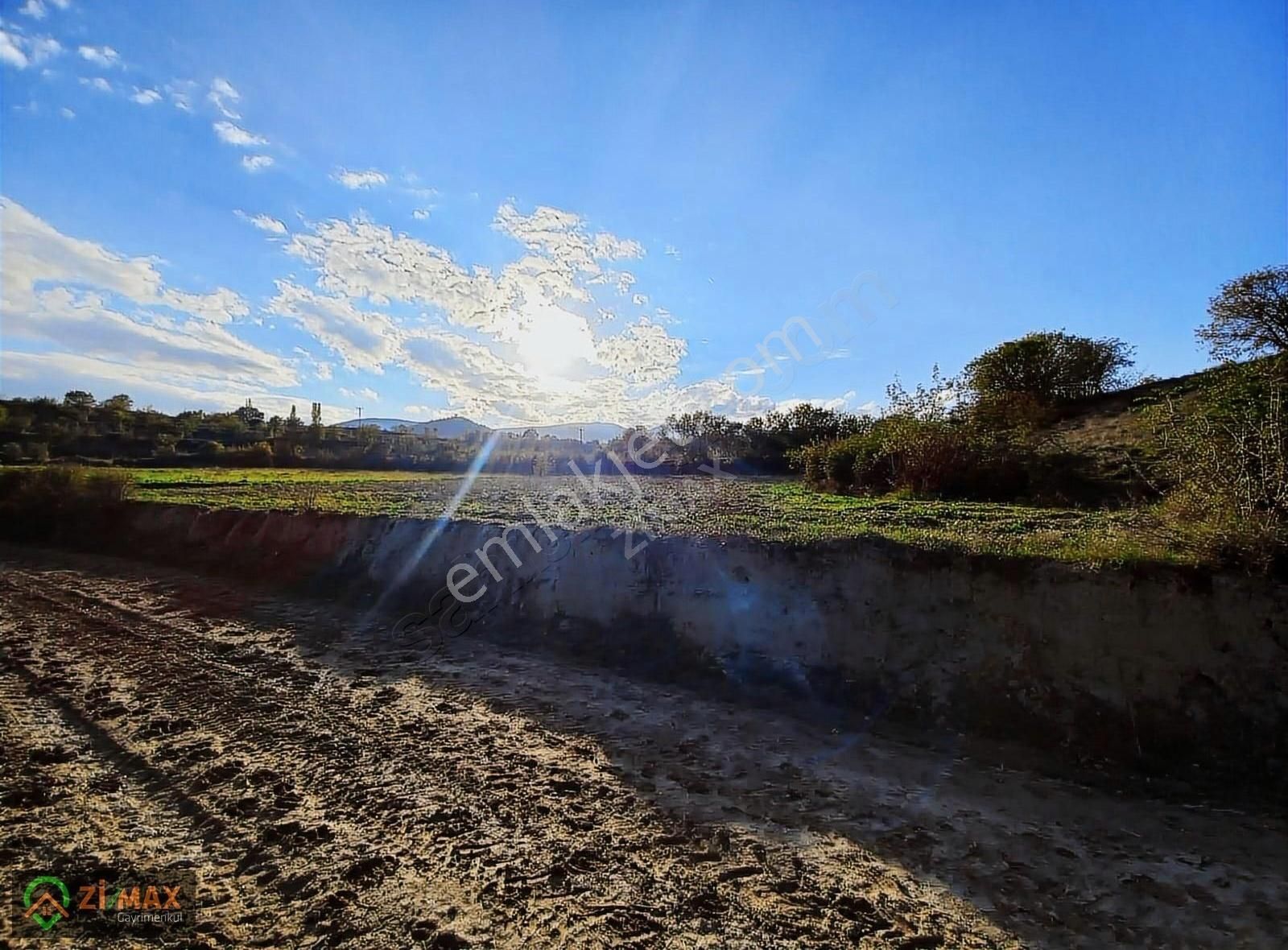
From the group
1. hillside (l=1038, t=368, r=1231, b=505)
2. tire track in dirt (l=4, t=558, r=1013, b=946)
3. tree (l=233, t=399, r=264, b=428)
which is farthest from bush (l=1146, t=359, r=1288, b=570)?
tree (l=233, t=399, r=264, b=428)

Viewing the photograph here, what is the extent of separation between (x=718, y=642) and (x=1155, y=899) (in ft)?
10.9

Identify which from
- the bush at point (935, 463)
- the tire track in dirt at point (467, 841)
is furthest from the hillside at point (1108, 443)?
the tire track in dirt at point (467, 841)

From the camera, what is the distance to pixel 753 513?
27.3ft

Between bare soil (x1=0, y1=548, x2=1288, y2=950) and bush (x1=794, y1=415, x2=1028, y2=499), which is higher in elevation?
bush (x1=794, y1=415, x2=1028, y2=499)

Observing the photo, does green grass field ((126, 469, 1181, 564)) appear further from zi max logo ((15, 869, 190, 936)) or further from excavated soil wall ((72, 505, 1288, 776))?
zi max logo ((15, 869, 190, 936))

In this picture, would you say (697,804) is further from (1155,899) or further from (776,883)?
(1155,899)

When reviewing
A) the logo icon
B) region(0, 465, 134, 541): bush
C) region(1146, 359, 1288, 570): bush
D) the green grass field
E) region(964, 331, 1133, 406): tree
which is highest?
region(964, 331, 1133, 406): tree

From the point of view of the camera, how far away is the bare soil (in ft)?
8.47

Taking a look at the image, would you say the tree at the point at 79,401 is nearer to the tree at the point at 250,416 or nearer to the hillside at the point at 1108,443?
the tree at the point at 250,416

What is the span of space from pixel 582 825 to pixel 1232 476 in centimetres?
558

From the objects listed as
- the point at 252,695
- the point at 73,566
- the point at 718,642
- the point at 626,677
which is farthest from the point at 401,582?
the point at 73,566

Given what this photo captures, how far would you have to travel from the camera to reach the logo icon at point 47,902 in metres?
2.42

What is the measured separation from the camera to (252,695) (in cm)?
491

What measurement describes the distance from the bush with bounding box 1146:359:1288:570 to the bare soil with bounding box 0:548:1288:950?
172 cm
